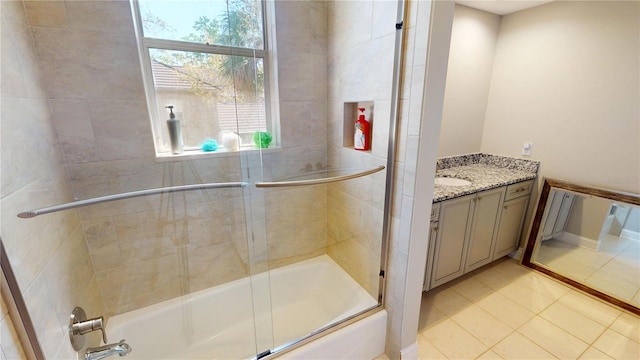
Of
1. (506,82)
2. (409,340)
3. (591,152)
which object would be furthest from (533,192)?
(409,340)

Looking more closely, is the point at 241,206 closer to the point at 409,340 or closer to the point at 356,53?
the point at 356,53

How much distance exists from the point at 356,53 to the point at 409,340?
167cm

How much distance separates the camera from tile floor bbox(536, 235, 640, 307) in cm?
187

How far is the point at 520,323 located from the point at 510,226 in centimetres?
80

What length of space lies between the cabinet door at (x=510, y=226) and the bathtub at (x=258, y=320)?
1361 millimetres

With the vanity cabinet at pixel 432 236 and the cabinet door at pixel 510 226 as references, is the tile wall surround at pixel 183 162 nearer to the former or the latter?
the vanity cabinet at pixel 432 236

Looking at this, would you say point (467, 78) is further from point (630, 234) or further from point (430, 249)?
point (630, 234)

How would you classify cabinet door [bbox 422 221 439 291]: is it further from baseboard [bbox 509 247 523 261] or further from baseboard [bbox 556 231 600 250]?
baseboard [bbox 556 231 600 250]

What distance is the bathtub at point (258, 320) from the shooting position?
Result: 1.40 m

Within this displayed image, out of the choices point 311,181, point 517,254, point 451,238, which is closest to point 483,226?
point 451,238

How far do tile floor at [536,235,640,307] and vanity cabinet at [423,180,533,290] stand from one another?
30 centimetres

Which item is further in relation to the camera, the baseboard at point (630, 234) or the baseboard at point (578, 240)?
the baseboard at point (578, 240)

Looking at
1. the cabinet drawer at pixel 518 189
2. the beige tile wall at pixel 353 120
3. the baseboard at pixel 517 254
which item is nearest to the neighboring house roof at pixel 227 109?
the beige tile wall at pixel 353 120

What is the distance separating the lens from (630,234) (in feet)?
6.22
